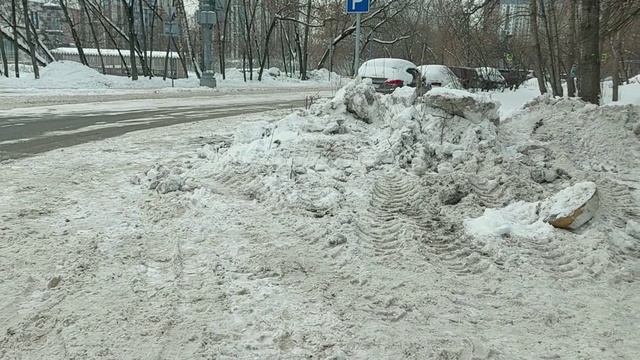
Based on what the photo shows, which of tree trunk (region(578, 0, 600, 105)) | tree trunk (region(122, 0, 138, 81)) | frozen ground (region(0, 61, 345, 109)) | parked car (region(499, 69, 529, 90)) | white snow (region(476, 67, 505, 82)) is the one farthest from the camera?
tree trunk (region(122, 0, 138, 81))

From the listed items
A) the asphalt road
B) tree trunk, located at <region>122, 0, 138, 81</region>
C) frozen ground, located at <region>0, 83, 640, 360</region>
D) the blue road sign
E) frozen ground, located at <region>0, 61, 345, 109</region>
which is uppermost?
tree trunk, located at <region>122, 0, 138, 81</region>

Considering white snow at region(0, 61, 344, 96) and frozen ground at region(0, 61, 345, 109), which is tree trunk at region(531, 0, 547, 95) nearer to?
frozen ground at region(0, 61, 345, 109)

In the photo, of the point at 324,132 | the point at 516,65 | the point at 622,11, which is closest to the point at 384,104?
the point at 324,132

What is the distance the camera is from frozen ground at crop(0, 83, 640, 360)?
3031 mm

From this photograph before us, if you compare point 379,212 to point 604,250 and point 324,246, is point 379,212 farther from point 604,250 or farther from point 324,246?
point 604,250

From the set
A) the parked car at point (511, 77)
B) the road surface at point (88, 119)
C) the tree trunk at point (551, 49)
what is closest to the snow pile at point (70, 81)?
the road surface at point (88, 119)

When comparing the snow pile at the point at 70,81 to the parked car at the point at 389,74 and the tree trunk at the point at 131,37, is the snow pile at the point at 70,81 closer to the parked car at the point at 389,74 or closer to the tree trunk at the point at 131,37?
the tree trunk at the point at 131,37

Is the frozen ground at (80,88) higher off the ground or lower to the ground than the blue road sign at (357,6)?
lower

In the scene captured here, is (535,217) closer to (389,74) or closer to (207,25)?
(389,74)

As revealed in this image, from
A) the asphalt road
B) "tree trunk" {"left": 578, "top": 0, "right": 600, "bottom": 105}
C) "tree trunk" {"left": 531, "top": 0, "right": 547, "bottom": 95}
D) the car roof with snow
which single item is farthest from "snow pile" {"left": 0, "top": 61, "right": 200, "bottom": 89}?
"tree trunk" {"left": 578, "top": 0, "right": 600, "bottom": 105}

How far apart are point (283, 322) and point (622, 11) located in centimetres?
1032

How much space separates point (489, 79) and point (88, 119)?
13545 millimetres

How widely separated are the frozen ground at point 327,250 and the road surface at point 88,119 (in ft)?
4.37

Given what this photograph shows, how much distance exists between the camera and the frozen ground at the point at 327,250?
3.03 m
